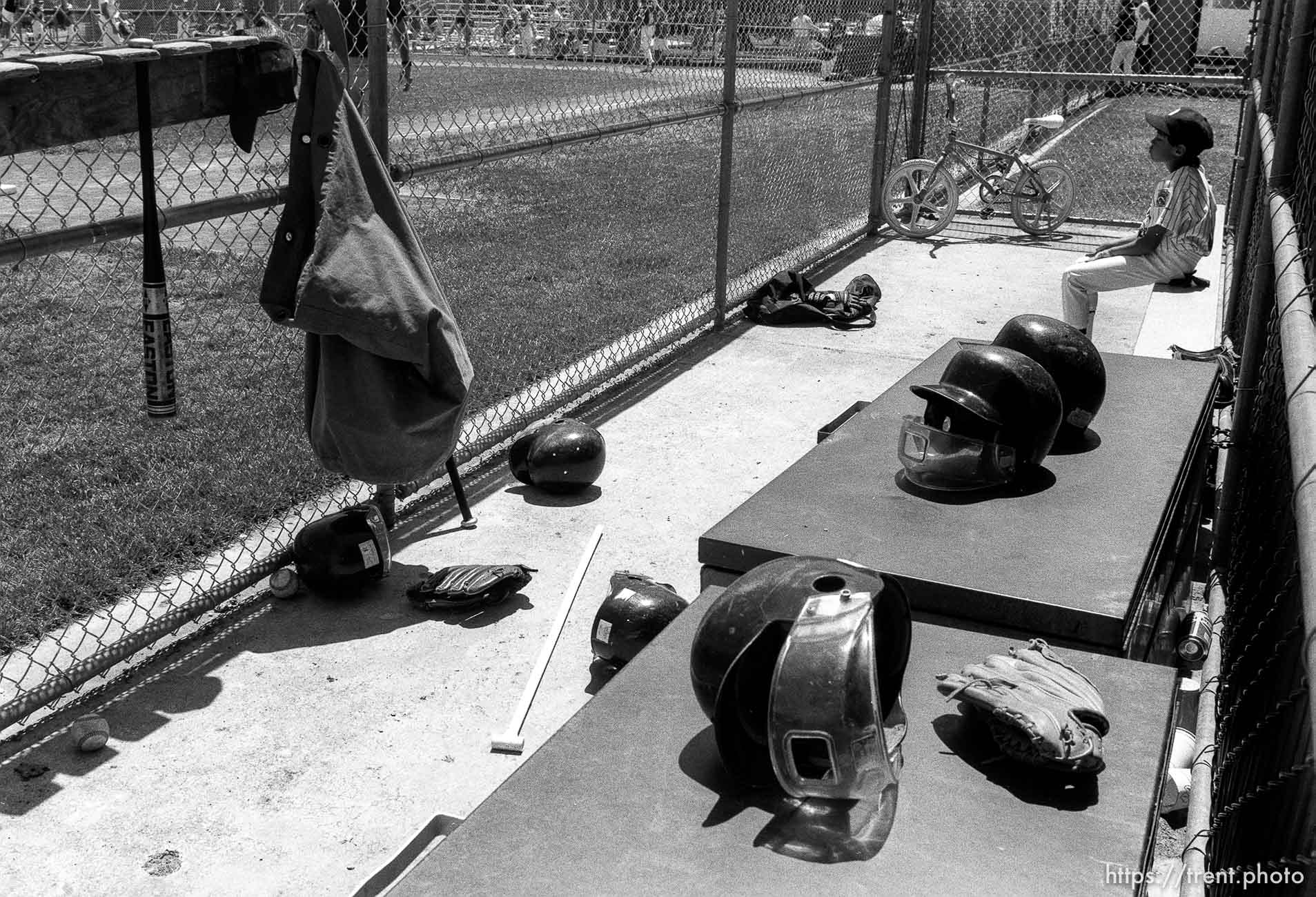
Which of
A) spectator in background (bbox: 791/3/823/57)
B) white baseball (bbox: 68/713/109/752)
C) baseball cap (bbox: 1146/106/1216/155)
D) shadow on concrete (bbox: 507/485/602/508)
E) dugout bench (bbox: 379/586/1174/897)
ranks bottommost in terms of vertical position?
white baseball (bbox: 68/713/109/752)

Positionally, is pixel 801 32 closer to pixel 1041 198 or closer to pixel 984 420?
pixel 1041 198

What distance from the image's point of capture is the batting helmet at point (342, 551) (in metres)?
4.99

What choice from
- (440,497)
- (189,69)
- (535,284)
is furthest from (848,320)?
(189,69)

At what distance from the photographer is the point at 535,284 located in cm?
997

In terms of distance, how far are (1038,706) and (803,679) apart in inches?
22.9

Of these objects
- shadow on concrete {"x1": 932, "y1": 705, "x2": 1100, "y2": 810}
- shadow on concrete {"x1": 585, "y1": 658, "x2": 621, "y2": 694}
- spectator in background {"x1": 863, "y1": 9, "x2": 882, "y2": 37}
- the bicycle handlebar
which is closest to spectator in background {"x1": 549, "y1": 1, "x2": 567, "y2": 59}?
shadow on concrete {"x1": 585, "y1": 658, "x2": 621, "y2": 694}

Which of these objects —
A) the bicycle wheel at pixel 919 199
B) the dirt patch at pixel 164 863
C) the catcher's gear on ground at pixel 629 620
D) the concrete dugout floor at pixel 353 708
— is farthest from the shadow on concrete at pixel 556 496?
the bicycle wheel at pixel 919 199

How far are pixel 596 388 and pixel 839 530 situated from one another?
387 cm

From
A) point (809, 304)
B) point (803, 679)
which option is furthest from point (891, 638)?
point (809, 304)

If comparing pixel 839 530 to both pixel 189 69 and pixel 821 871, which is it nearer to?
pixel 821 871

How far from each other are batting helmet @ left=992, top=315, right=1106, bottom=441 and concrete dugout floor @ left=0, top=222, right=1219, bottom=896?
0.70 meters

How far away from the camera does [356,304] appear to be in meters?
4.41

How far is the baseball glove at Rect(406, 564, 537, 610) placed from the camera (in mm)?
4914

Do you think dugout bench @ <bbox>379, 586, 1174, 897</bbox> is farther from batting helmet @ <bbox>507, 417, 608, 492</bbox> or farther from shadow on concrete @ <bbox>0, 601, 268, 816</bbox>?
batting helmet @ <bbox>507, 417, 608, 492</bbox>
